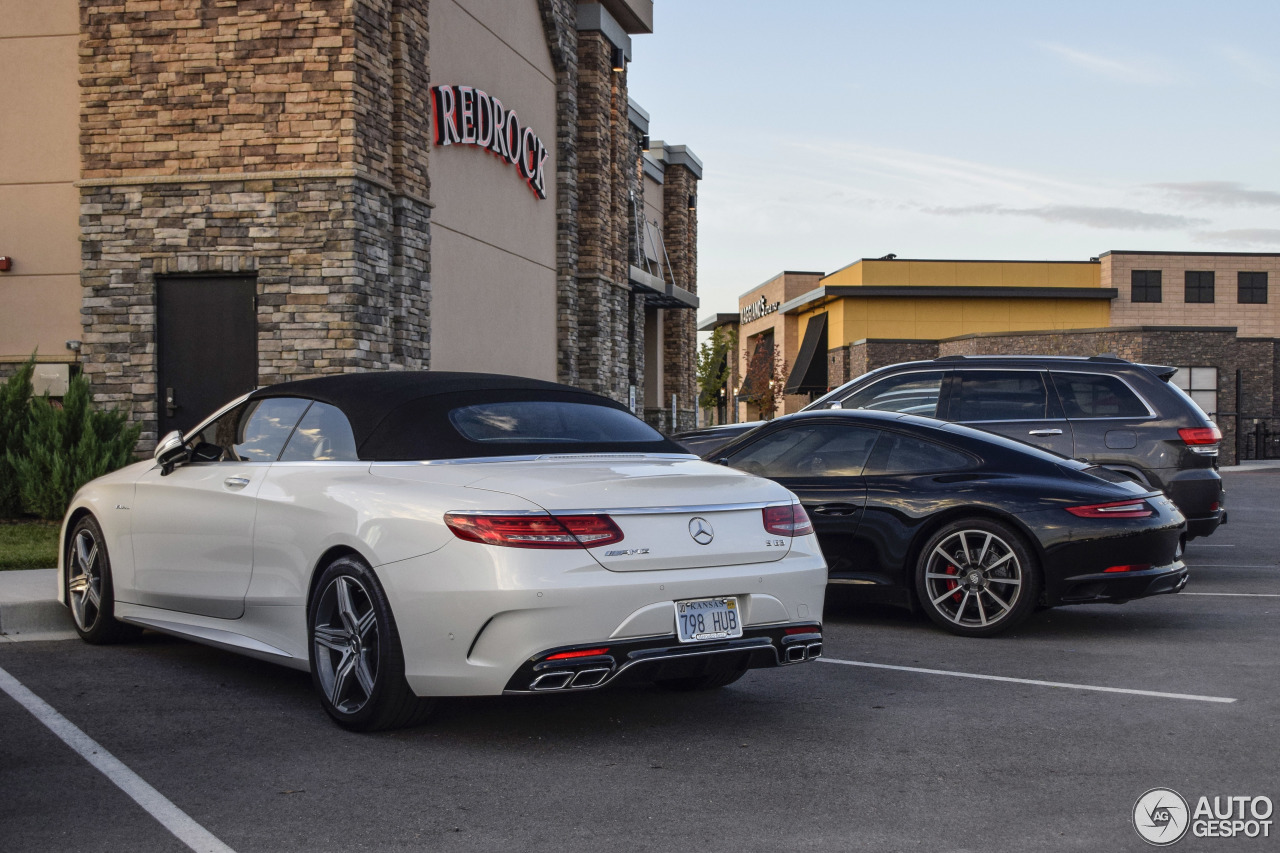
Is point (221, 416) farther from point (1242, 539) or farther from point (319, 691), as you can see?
point (1242, 539)

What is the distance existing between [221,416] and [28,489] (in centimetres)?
705

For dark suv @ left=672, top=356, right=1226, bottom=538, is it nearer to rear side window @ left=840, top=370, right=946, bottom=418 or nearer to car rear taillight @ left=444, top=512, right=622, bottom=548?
rear side window @ left=840, top=370, right=946, bottom=418

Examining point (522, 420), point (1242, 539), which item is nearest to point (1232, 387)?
point (1242, 539)

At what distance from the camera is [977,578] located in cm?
793

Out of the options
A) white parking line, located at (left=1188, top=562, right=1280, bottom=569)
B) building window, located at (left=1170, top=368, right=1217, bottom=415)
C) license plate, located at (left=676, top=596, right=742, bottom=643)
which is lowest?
white parking line, located at (left=1188, top=562, right=1280, bottom=569)

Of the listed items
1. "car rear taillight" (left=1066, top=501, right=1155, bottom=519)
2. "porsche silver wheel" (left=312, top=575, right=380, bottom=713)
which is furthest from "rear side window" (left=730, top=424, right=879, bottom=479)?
"porsche silver wheel" (left=312, top=575, right=380, bottom=713)

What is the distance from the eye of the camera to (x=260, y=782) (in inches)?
185

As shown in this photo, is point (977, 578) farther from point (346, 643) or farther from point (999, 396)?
point (346, 643)

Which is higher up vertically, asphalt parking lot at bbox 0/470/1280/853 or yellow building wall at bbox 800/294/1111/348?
yellow building wall at bbox 800/294/1111/348

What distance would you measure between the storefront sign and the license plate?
216ft

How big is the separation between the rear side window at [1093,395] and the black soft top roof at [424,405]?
5.86 meters

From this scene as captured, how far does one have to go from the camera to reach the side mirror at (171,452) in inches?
264

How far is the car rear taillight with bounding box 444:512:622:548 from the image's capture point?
4.91m

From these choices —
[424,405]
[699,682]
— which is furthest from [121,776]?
[699,682]
